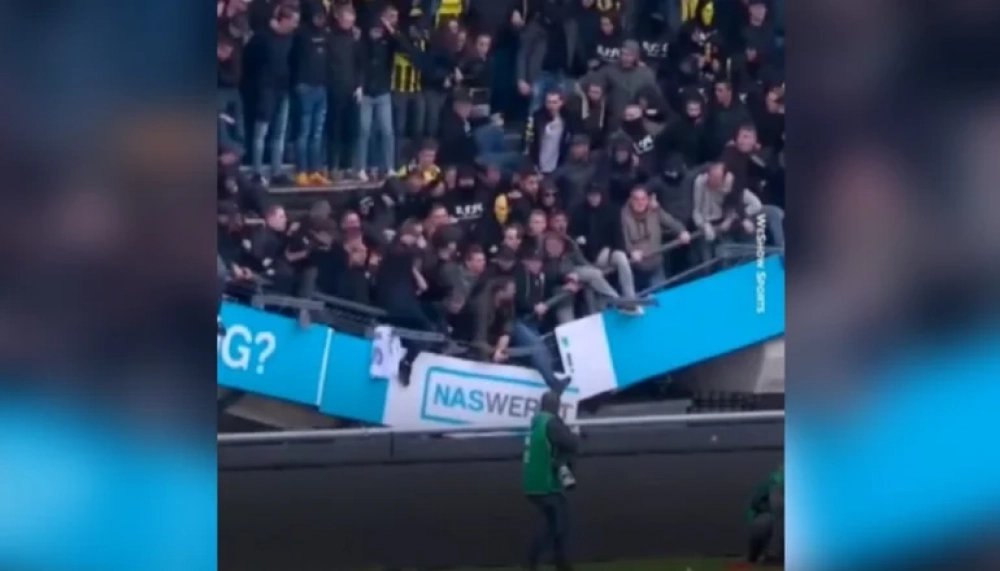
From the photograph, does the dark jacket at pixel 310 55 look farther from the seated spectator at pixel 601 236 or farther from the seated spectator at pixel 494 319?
the seated spectator at pixel 601 236

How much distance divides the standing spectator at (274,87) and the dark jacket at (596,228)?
179cm

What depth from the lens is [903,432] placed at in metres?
2.07

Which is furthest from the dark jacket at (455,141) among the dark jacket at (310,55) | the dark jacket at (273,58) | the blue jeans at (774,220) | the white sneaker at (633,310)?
the blue jeans at (774,220)

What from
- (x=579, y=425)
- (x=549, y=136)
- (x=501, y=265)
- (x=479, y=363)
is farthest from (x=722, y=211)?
(x=479, y=363)

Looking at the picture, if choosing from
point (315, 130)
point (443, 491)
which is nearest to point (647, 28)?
point (315, 130)

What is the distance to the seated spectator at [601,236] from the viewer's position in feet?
33.8

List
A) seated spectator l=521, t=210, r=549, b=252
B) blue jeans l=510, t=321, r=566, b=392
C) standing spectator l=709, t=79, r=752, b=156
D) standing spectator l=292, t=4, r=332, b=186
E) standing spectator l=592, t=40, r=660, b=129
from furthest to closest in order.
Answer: standing spectator l=592, t=40, r=660, b=129 → standing spectator l=709, t=79, r=752, b=156 → seated spectator l=521, t=210, r=549, b=252 → blue jeans l=510, t=321, r=566, b=392 → standing spectator l=292, t=4, r=332, b=186

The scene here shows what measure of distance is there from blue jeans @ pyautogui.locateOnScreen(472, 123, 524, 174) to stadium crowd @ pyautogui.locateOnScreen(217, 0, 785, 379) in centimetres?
1

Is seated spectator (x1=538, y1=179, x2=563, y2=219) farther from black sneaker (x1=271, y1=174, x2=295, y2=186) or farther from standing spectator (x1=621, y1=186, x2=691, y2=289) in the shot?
black sneaker (x1=271, y1=174, x2=295, y2=186)

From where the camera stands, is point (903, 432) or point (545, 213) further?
point (545, 213)

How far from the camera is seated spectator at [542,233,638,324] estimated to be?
10.2 meters

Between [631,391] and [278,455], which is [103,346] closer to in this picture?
[278,455]

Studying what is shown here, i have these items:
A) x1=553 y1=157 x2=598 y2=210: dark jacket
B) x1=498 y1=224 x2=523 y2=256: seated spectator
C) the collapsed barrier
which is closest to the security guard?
the collapsed barrier

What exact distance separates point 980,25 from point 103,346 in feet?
3.64
